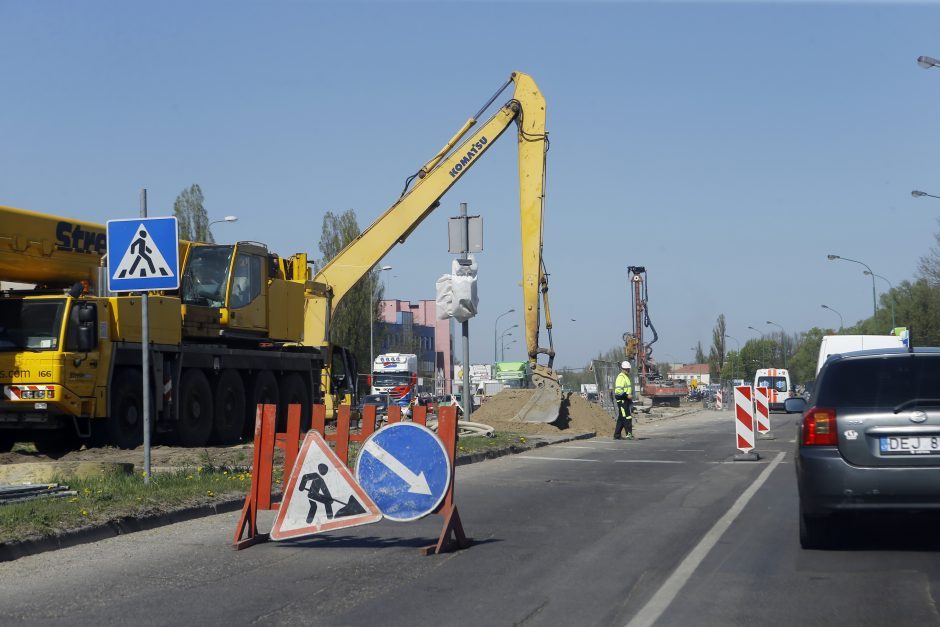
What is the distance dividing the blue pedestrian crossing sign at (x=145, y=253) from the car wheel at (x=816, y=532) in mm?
6798

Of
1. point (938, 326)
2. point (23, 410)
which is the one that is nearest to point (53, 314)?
point (23, 410)

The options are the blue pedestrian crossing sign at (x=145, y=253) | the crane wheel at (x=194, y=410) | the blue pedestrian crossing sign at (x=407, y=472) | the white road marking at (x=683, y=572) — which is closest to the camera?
the white road marking at (x=683, y=572)

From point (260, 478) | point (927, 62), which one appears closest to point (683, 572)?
point (260, 478)

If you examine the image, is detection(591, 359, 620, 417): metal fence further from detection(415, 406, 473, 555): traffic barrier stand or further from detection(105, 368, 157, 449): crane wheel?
detection(415, 406, 473, 555): traffic barrier stand

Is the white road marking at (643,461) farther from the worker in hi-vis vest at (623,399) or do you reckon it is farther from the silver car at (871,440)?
the silver car at (871,440)

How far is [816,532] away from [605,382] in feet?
92.9

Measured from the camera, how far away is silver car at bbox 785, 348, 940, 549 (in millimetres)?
8156

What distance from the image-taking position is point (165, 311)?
19844 mm

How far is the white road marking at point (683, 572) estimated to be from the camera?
6434mm

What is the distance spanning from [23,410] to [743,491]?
10.8 metres

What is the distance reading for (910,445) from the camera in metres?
8.19

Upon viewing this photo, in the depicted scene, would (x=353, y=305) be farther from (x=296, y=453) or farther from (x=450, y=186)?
(x=296, y=453)

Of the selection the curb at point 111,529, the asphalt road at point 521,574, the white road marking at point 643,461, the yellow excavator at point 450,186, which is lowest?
the white road marking at point 643,461

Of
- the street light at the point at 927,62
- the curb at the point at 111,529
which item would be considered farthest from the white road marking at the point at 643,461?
the street light at the point at 927,62
